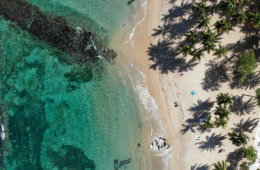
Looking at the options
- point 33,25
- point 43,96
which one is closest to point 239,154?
point 43,96

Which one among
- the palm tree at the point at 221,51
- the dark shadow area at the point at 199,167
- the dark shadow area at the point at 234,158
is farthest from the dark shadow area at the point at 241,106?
the dark shadow area at the point at 199,167

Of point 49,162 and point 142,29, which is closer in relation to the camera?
point 142,29

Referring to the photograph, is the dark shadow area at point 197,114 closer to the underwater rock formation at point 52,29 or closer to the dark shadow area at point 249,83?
the dark shadow area at point 249,83

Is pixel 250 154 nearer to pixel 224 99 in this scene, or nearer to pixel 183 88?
pixel 224 99

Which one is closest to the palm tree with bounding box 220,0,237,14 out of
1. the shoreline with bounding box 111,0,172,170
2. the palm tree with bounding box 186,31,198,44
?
the palm tree with bounding box 186,31,198,44

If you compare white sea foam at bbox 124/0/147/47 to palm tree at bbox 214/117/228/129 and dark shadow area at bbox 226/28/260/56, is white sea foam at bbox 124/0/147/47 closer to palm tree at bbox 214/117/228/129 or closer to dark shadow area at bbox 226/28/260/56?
dark shadow area at bbox 226/28/260/56

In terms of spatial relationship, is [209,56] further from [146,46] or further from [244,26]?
[146,46]

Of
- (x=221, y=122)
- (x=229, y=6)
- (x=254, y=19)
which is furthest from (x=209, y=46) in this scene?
(x=221, y=122)
